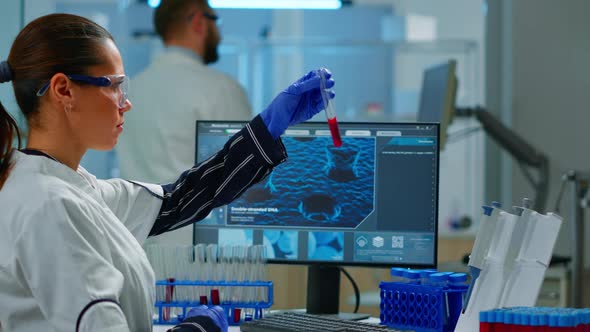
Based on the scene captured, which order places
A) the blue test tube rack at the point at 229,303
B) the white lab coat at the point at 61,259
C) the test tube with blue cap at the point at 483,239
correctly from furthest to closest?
the blue test tube rack at the point at 229,303 → the test tube with blue cap at the point at 483,239 → the white lab coat at the point at 61,259

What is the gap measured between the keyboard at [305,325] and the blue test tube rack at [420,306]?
87 millimetres

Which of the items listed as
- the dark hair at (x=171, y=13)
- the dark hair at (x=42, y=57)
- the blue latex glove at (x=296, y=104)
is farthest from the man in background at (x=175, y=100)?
the dark hair at (x=42, y=57)

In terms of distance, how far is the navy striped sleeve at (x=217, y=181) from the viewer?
5.80 ft

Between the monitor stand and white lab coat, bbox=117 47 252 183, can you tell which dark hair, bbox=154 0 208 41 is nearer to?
white lab coat, bbox=117 47 252 183

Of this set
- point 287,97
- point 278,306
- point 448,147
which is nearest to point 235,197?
point 287,97

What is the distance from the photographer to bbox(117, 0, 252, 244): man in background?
3.04m

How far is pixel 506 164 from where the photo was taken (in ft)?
14.6

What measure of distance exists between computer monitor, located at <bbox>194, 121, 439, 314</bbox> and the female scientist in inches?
8.7

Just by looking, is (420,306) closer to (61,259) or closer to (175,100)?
(61,259)

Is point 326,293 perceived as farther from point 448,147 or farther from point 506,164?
point 448,147

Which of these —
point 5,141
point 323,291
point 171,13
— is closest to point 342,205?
point 323,291

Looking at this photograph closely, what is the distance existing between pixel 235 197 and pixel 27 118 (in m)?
0.50

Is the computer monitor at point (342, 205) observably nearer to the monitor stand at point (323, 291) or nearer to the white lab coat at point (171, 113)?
the monitor stand at point (323, 291)

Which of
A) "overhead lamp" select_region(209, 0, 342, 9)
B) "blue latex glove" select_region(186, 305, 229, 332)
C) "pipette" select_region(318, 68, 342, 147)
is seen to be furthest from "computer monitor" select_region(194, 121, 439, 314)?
"overhead lamp" select_region(209, 0, 342, 9)
